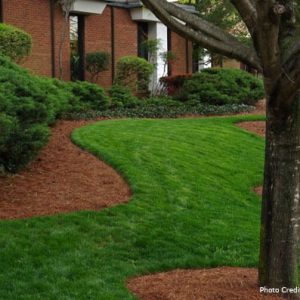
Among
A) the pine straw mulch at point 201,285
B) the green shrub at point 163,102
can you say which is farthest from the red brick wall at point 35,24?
the pine straw mulch at point 201,285

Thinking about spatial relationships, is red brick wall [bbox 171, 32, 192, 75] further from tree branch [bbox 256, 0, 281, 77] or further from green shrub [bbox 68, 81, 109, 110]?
tree branch [bbox 256, 0, 281, 77]

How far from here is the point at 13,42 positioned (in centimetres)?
1531

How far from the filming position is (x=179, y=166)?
10.1 m

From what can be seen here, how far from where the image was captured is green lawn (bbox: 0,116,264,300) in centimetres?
551

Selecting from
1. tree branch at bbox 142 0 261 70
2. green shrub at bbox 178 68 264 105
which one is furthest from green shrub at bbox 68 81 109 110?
tree branch at bbox 142 0 261 70

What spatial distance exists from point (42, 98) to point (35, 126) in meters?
0.61

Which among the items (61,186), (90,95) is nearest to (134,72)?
(90,95)

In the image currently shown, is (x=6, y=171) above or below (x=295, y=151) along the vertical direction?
below

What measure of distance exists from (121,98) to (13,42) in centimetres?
373

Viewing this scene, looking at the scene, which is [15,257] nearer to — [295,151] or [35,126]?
[295,151]

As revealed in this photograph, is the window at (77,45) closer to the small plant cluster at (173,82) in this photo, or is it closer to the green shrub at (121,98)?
the green shrub at (121,98)

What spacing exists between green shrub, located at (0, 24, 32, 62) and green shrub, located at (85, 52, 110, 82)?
5.03m

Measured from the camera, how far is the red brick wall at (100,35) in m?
21.1

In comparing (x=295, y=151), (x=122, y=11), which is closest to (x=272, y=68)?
(x=295, y=151)
